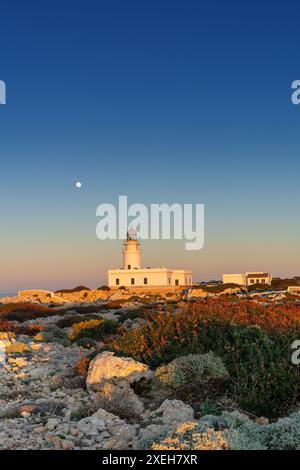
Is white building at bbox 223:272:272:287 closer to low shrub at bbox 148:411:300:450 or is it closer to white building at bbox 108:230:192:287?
white building at bbox 108:230:192:287

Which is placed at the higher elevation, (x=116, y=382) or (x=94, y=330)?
(x=116, y=382)

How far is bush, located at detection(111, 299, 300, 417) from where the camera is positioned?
6.51 metres

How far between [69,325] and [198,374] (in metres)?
10.6

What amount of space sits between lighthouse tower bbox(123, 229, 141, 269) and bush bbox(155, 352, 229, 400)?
68966 mm

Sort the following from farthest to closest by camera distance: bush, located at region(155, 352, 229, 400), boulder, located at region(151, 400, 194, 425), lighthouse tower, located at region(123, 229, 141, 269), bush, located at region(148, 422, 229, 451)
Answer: lighthouse tower, located at region(123, 229, 141, 269) < bush, located at region(155, 352, 229, 400) < boulder, located at region(151, 400, 194, 425) < bush, located at region(148, 422, 229, 451)

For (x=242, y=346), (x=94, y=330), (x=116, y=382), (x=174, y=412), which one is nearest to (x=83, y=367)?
(x=116, y=382)

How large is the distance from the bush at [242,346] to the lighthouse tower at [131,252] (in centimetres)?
6564

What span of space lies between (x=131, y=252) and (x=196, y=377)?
7003 cm

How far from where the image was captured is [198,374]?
7051 mm

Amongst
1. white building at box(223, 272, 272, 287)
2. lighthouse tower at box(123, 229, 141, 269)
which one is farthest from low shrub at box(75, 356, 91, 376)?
lighthouse tower at box(123, 229, 141, 269)

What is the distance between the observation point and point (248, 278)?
7356cm

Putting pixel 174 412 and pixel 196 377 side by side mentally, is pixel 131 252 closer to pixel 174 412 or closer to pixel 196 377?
pixel 196 377

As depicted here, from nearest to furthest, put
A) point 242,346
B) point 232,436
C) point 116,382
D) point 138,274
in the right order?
point 232,436 < point 116,382 < point 242,346 < point 138,274

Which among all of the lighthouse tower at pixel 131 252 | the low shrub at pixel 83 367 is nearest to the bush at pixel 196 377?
the low shrub at pixel 83 367
